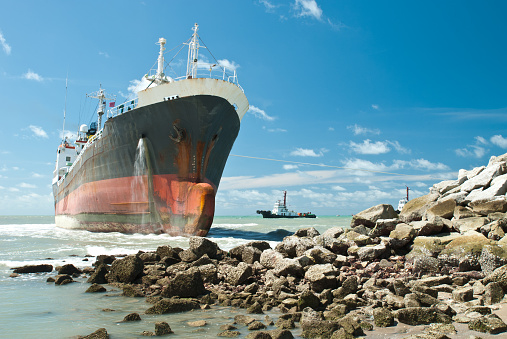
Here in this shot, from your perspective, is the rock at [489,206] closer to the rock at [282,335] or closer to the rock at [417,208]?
the rock at [417,208]

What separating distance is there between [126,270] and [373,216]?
714 centimetres

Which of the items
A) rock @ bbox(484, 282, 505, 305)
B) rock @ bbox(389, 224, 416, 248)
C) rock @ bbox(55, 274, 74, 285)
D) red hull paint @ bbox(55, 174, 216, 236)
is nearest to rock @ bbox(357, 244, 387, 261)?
rock @ bbox(389, 224, 416, 248)

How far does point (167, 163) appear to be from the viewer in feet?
52.3

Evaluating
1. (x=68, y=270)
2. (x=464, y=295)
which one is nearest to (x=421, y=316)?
(x=464, y=295)

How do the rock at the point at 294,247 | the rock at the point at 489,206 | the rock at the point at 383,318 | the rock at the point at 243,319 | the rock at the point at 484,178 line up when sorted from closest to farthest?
the rock at the point at 383,318 → the rock at the point at 243,319 → the rock at the point at 294,247 → the rock at the point at 489,206 → the rock at the point at 484,178

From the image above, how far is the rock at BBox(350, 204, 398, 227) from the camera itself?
10.6 m

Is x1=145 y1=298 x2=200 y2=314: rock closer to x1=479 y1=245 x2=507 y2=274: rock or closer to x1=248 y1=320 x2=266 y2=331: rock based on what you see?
x1=248 y1=320 x2=266 y2=331: rock

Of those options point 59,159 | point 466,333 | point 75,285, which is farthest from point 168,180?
point 59,159

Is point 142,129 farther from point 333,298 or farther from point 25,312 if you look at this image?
point 333,298

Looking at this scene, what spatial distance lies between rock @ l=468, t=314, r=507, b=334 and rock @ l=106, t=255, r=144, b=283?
5339 mm

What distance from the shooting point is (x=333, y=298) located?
5.10 metres

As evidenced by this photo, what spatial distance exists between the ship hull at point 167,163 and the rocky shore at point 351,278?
7.12 metres

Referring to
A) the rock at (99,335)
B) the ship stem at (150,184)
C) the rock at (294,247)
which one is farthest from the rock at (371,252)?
the ship stem at (150,184)

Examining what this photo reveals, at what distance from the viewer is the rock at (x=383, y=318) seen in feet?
13.3
